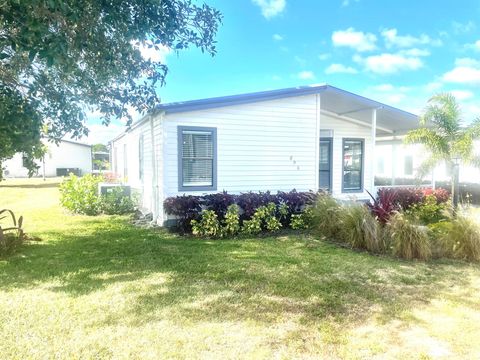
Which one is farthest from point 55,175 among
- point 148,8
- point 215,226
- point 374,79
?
point 148,8

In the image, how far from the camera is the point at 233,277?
5.18 meters

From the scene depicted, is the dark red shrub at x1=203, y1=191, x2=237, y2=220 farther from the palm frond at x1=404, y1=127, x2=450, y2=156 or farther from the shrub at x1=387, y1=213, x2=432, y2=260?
the palm frond at x1=404, y1=127, x2=450, y2=156

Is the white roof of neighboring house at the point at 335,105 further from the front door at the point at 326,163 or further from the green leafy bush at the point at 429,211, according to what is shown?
the green leafy bush at the point at 429,211

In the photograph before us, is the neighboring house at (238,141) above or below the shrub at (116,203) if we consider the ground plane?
above

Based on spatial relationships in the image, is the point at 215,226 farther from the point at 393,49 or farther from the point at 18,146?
the point at 393,49

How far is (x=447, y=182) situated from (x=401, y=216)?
12684 millimetres

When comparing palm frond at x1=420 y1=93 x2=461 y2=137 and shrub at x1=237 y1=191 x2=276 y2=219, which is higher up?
palm frond at x1=420 y1=93 x2=461 y2=137

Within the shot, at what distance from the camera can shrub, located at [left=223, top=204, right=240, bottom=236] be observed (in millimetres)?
8242

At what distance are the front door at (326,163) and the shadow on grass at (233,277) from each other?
5514 mm

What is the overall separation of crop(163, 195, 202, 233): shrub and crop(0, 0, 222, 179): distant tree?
2205 mm

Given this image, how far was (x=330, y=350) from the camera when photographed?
316 cm

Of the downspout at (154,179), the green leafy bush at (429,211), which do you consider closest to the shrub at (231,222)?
the downspout at (154,179)

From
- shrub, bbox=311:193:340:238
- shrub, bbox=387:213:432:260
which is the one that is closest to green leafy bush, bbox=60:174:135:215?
shrub, bbox=311:193:340:238

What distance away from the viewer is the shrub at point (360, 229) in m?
6.77
